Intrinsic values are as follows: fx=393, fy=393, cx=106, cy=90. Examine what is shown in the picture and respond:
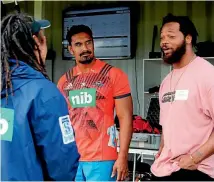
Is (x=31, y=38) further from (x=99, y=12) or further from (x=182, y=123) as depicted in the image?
(x=99, y=12)

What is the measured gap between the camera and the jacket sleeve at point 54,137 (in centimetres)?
132

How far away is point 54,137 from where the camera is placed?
1.34 metres

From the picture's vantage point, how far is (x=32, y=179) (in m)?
1.34

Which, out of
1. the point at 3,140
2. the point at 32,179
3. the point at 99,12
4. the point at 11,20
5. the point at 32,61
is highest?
the point at 99,12

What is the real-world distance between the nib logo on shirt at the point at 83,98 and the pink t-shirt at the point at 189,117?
0.55 meters

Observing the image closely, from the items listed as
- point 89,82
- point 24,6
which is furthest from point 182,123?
point 24,6

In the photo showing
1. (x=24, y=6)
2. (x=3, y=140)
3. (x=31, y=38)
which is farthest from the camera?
(x=24, y=6)

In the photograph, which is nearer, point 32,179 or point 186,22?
point 32,179

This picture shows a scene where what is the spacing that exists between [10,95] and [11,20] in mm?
291

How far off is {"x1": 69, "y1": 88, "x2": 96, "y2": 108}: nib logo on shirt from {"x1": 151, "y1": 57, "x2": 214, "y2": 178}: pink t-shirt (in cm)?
55

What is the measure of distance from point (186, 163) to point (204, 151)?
0.12 metres

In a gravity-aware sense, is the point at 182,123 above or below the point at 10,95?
below

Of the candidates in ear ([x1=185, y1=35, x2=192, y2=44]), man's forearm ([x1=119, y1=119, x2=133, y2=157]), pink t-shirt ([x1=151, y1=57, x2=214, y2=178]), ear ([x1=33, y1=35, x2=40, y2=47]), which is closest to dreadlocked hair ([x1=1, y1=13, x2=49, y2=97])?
ear ([x1=33, y1=35, x2=40, y2=47])

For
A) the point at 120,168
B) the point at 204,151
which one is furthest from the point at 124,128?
the point at 204,151
